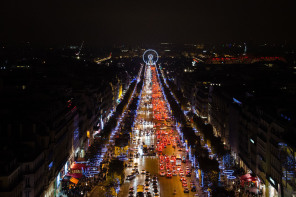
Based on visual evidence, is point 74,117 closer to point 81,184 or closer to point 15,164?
point 81,184

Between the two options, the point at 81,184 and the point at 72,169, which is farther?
the point at 72,169

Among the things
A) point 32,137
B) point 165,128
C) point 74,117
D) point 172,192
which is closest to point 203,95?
point 165,128

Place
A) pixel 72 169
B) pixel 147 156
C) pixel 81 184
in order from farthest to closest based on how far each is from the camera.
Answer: pixel 147 156
pixel 72 169
pixel 81 184

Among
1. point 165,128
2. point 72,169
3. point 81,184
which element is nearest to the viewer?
point 81,184

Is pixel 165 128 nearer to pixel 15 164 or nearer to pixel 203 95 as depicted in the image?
pixel 203 95

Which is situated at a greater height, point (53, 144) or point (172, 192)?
point (53, 144)

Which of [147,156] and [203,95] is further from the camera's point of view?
[203,95]

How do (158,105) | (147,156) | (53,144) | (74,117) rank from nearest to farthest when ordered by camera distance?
(53,144), (74,117), (147,156), (158,105)

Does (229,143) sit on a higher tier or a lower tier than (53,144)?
lower

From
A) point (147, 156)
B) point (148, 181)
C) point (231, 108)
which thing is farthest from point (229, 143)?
point (148, 181)
